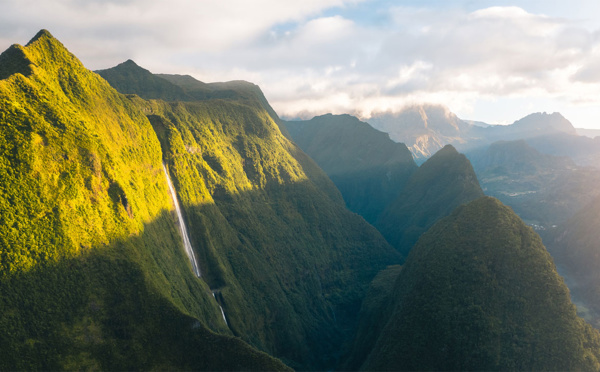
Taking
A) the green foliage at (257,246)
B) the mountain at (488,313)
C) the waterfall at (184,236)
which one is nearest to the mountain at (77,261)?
the waterfall at (184,236)

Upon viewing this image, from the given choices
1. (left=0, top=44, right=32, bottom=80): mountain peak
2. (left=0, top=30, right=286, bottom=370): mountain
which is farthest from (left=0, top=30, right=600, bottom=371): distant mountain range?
(left=0, top=44, right=32, bottom=80): mountain peak

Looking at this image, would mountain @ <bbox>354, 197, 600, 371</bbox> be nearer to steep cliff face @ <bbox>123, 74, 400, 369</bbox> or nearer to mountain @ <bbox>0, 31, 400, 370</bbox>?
mountain @ <bbox>0, 31, 400, 370</bbox>

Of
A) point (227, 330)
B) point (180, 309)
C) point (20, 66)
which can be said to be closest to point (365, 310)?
Answer: point (227, 330)

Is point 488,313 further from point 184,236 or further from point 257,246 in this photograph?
point 184,236

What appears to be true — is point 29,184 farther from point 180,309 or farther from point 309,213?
point 309,213

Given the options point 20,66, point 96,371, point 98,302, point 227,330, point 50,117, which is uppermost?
point 20,66

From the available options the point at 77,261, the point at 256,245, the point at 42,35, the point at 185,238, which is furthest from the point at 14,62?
the point at 256,245

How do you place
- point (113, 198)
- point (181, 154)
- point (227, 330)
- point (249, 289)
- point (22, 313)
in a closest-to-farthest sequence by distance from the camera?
point (22, 313) < point (113, 198) < point (227, 330) < point (249, 289) < point (181, 154)
